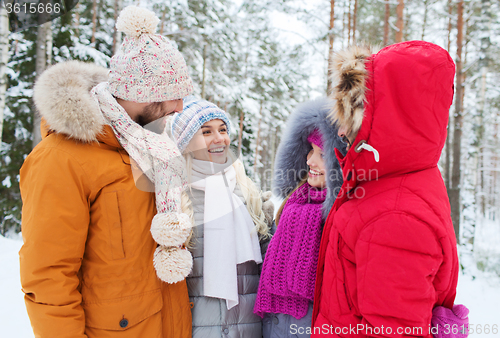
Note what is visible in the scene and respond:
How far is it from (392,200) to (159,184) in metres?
1.19

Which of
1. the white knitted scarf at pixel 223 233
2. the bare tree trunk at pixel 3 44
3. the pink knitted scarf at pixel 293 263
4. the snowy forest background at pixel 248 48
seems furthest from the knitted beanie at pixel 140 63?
→ the bare tree trunk at pixel 3 44

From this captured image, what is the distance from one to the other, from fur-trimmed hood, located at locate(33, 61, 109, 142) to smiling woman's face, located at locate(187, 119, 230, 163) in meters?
0.90

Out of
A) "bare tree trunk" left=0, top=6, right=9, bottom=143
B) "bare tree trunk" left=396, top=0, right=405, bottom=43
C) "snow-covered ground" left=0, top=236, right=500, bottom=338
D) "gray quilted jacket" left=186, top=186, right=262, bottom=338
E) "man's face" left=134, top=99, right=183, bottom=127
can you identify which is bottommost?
"snow-covered ground" left=0, top=236, right=500, bottom=338

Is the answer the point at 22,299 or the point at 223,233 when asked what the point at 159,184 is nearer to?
the point at 223,233

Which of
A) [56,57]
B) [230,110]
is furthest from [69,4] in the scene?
[230,110]

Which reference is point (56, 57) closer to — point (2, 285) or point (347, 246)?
point (2, 285)

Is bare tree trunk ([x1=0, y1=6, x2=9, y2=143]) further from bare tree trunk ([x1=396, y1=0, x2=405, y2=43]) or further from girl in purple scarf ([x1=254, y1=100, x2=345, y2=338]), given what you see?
bare tree trunk ([x1=396, y1=0, x2=405, y2=43])

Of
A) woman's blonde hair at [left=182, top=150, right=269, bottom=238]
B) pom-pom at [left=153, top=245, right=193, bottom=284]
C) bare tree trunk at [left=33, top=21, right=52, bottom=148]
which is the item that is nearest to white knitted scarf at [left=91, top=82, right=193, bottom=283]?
pom-pom at [left=153, top=245, right=193, bottom=284]

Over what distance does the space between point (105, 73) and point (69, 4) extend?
15.6 ft

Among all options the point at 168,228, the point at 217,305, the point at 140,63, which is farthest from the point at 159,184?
the point at 217,305

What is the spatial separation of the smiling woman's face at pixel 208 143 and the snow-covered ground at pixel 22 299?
10.4 feet

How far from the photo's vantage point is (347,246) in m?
1.49

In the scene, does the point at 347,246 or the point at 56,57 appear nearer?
the point at 347,246

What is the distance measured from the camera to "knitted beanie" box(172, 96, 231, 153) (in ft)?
7.64
